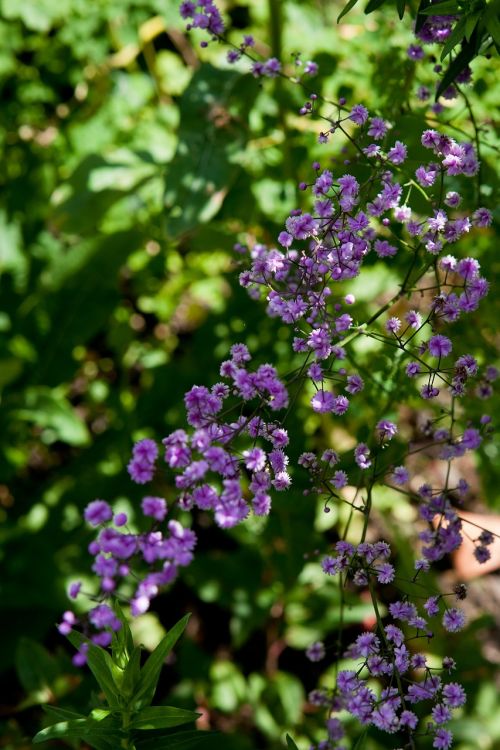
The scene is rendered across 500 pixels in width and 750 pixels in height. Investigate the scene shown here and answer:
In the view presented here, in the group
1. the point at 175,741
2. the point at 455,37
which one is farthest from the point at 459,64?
the point at 175,741

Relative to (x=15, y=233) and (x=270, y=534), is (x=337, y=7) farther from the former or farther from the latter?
(x=270, y=534)

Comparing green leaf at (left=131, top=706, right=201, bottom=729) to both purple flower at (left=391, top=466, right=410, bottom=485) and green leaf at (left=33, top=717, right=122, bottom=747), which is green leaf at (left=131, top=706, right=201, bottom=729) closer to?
green leaf at (left=33, top=717, right=122, bottom=747)

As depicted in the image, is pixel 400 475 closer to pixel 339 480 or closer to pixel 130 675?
pixel 339 480

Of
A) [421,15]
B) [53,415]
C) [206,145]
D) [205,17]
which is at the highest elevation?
[206,145]

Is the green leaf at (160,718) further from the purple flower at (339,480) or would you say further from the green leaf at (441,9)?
the green leaf at (441,9)

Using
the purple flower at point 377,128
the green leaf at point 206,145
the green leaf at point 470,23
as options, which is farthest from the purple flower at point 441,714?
the green leaf at point 206,145
